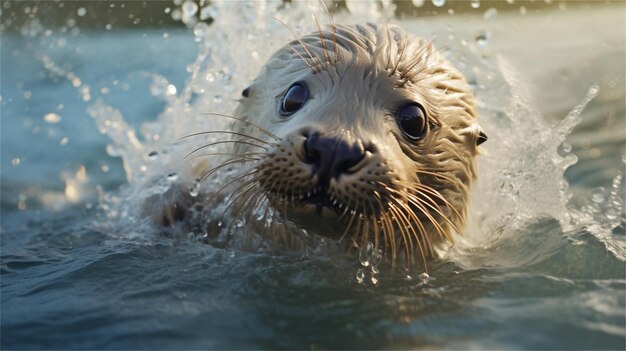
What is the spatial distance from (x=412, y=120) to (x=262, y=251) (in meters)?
0.98

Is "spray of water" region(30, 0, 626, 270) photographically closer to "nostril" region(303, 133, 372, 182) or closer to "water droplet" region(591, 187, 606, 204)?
"water droplet" region(591, 187, 606, 204)

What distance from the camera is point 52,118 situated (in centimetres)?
798

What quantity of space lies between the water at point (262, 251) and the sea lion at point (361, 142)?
31cm

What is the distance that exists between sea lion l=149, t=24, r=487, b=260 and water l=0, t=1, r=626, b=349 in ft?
1.00

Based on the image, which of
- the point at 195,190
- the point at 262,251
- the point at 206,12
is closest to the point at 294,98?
the point at 262,251

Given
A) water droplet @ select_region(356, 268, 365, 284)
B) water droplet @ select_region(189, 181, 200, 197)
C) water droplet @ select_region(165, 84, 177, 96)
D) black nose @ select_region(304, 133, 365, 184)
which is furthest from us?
water droplet @ select_region(165, 84, 177, 96)

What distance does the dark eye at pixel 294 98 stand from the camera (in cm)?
393

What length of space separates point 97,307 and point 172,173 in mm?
1304

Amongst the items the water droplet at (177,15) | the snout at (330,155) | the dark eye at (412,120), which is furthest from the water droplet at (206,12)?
the snout at (330,155)

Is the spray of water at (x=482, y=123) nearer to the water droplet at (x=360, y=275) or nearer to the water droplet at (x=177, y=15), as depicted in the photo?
the water droplet at (x=360, y=275)

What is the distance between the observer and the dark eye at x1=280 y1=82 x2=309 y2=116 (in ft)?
12.9

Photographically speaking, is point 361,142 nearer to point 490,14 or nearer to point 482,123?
point 482,123

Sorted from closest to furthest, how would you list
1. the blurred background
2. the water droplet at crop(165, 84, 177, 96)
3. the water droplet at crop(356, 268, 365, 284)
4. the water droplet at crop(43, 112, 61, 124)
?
1. the water droplet at crop(356, 268, 365, 284)
2. the water droplet at crop(165, 84, 177, 96)
3. the blurred background
4. the water droplet at crop(43, 112, 61, 124)

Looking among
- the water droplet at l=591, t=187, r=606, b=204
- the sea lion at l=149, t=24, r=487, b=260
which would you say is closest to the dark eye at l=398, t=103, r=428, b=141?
the sea lion at l=149, t=24, r=487, b=260
